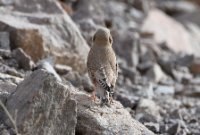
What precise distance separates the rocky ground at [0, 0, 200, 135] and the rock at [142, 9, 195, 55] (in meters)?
0.02

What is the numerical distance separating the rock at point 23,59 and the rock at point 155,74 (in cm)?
517

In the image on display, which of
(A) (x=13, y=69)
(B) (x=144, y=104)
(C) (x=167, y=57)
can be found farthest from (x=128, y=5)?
(A) (x=13, y=69)

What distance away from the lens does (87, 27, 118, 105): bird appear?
27.3ft

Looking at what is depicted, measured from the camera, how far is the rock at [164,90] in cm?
1468

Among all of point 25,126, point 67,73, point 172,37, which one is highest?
point 25,126

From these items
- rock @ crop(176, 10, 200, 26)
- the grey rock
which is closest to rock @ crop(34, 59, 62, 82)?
the grey rock

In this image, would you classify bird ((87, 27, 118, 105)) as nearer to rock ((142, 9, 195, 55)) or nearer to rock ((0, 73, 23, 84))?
rock ((0, 73, 23, 84))

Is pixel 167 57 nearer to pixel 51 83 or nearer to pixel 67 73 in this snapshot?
pixel 67 73

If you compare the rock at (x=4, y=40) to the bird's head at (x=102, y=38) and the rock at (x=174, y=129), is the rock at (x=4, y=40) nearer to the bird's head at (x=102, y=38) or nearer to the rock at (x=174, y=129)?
the bird's head at (x=102, y=38)

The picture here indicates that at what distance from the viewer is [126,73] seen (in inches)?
584

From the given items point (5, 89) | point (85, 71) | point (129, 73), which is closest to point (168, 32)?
point (129, 73)

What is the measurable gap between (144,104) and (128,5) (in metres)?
9.41

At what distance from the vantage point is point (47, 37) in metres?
12.0

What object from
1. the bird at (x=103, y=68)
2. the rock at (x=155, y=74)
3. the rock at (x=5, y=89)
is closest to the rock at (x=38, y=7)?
the rock at (x=155, y=74)
